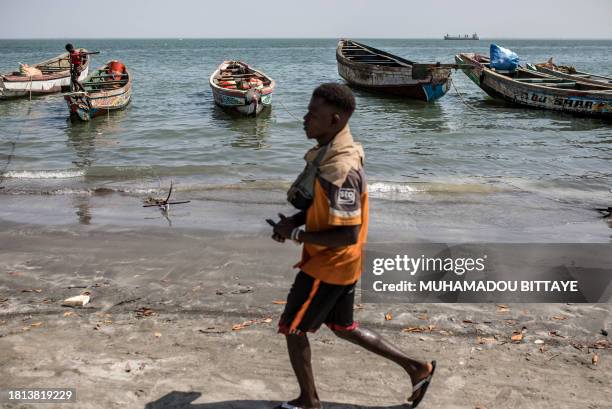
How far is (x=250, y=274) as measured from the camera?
5750mm

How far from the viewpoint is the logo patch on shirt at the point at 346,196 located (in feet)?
8.84

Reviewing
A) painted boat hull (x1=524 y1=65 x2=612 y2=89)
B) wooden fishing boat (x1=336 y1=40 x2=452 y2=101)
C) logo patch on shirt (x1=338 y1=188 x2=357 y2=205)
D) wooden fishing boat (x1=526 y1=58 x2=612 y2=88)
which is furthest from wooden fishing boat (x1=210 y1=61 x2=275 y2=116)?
logo patch on shirt (x1=338 y1=188 x2=357 y2=205)

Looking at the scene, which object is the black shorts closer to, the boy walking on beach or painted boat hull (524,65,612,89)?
the boy walking on beach

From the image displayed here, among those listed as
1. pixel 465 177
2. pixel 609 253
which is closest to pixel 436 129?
pixel 465 177

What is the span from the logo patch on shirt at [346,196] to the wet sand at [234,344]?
4.73 ft

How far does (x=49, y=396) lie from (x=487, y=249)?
16.4ft

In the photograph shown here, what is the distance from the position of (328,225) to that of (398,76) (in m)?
22.1

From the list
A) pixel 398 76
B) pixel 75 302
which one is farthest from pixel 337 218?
pixel 398 76

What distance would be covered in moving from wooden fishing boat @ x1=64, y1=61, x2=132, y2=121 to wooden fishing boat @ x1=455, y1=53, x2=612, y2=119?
12598 millimetres

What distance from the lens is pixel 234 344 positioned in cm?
421

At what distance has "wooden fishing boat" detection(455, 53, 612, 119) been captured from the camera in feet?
60.0

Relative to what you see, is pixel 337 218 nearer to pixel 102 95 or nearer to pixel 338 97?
pixel 338 97

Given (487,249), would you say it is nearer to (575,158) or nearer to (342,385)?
(342,385)

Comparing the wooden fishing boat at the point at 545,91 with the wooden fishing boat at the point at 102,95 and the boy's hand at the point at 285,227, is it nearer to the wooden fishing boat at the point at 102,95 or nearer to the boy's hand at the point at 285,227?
the wooden fishing boat at the point at 102,95
